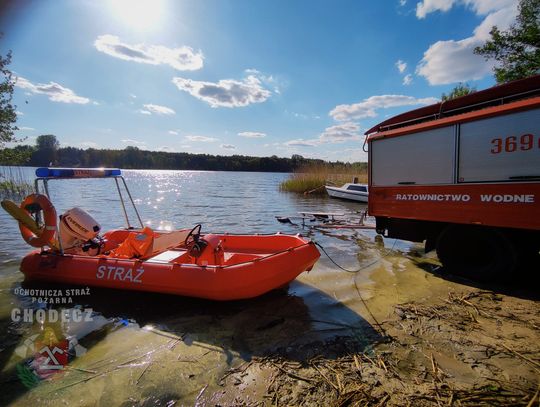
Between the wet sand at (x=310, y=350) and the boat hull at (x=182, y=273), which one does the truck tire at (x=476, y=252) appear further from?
the boat hull at (x=182, y=273)

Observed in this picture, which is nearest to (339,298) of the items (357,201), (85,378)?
(85,378)

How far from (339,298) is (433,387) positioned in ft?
7.69

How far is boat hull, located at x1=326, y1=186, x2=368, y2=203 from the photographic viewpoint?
64.0 ft

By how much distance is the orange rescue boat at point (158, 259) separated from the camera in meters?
4.72

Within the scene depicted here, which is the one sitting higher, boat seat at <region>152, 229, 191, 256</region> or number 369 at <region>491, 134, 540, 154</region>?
number 369 at <region>491, 134, 540, 154</region>

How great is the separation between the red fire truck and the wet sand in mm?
838

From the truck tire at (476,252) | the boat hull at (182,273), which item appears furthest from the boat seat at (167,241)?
the truck tire at (476,252)

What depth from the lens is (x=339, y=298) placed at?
5074mm

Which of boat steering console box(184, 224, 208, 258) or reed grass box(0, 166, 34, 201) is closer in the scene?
boat steering console box(184, 224, 208, 258)

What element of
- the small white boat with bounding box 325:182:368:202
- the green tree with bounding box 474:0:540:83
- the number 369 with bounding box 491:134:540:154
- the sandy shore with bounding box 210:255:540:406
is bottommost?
the sandy shore with bounding box 210:255:540:406

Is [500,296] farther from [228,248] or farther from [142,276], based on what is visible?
[142,276]

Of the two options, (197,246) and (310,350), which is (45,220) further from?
(310,350)

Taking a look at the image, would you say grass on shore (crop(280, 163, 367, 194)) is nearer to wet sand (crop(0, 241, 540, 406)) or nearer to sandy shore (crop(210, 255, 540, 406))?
wet sand (crop(0, 241, 540, 406))

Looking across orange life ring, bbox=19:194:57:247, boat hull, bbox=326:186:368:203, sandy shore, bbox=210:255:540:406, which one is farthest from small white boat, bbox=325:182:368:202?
orange life ring, bbox=19:194:57:247
